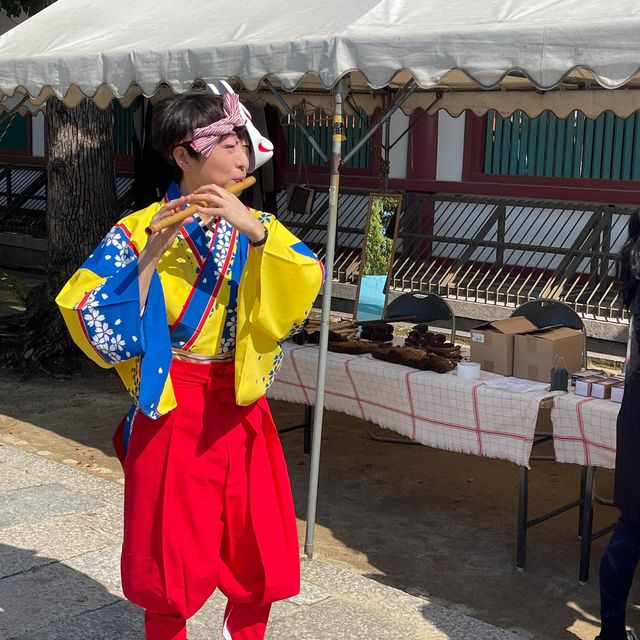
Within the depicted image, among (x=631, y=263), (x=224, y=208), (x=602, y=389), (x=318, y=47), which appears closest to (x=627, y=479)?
(x=631, y=263)

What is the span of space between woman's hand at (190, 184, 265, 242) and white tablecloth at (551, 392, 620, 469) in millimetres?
2077

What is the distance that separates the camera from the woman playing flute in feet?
8.36

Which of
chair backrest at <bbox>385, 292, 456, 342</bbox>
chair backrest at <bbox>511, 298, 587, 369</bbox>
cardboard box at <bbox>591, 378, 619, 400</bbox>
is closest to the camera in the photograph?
cardboard box at <bbox>591, 378, 619, 400</bbox>

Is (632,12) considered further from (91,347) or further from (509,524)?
(509,524)

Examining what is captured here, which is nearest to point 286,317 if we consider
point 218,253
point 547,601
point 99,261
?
point 218,253

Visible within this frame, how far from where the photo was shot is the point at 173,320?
2.62m

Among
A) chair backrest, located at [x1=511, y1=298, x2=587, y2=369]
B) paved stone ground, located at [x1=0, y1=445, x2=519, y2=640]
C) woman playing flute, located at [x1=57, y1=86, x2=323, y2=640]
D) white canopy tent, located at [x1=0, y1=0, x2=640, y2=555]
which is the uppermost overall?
white canopy tent, located at [x1=0, y1=0, x2=640, y2=555]

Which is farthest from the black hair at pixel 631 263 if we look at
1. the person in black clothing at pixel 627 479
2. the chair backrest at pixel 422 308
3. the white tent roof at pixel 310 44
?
the chair backrest at pixel 422 308

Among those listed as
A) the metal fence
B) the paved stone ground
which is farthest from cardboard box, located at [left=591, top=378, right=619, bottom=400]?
the metal fence

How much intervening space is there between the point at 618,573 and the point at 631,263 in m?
1.03

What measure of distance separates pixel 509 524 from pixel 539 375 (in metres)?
0.87

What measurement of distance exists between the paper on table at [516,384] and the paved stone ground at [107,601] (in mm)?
1052

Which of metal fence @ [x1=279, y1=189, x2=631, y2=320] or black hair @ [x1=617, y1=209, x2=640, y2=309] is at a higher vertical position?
black hair @ [x1=617, y1=209, x2=640, y2=309]

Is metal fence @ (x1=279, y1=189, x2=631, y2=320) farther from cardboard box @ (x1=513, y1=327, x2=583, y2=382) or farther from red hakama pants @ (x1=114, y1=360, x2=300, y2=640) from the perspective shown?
red hakama pants @ (x1=114, y1=360, x2=300, y2=640)
